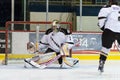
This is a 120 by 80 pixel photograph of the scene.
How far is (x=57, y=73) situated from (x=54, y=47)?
34.2 inches

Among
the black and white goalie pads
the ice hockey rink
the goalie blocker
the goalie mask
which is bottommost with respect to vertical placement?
the ice hockey rink

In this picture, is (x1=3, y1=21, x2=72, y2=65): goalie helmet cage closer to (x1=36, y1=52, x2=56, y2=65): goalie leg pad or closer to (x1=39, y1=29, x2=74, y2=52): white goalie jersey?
(x1=36, y1=52, x2=56, y2=65): goalie leg pad

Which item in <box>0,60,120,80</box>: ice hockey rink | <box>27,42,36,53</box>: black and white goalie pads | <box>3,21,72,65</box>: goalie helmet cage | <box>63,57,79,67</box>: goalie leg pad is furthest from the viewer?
<box>3,21,72,65</box>: goalie helmet cage

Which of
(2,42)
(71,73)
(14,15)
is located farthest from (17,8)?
(71,73)

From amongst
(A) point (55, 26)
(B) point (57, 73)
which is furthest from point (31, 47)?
(B) point (57, 73)

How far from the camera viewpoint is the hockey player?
804 cm

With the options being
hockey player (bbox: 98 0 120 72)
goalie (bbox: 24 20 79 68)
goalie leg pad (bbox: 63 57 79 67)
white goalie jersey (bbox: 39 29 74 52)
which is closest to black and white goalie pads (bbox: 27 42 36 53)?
goalie (bbox: 24 20 79 68)

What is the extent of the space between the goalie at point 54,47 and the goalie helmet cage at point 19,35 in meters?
0.77

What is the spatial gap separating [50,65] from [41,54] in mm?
344

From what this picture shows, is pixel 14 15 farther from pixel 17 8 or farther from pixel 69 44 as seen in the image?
pixel 69 44

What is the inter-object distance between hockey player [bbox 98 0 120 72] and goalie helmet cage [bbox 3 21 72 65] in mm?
2090

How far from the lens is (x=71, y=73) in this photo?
843 centimetres

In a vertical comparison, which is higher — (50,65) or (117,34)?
(117,34)

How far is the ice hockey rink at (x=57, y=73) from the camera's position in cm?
775
